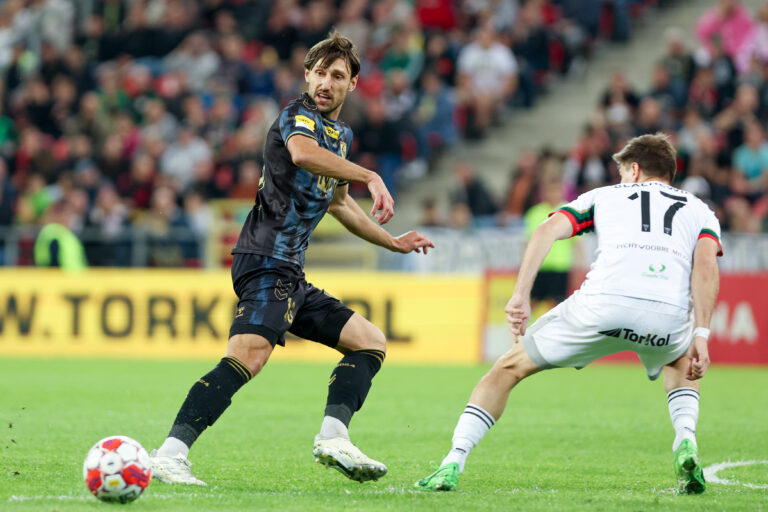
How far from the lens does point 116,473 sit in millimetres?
5289

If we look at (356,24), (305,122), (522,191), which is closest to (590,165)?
(522,191)

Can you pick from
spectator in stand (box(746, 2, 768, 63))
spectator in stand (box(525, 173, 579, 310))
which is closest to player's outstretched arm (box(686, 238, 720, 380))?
spectator in stand (box(525, 173, 579, 310))

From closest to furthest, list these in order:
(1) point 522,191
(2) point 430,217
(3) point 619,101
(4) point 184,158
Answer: (2) point 430,217
(1) point 522,191
(3) point 619,101
(4) point 184,158

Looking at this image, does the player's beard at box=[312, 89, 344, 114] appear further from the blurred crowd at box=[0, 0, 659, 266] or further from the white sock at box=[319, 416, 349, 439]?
the blurred crowd at box=[0, 0, 659, 266]

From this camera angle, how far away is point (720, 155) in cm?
1700

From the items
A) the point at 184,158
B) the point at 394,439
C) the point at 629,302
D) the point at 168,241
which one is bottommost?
the point at 394,439

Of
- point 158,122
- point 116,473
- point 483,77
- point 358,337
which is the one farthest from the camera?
point 158,122

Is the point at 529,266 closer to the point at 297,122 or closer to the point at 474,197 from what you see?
the point at 297,122

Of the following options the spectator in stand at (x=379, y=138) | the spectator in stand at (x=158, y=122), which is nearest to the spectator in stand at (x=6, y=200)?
the spectator in stand at (x=158, y=122)

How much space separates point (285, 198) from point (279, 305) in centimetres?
56

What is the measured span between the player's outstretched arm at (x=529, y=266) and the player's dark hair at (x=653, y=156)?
23.4 inches

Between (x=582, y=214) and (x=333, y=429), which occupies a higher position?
(x=582, y=214)

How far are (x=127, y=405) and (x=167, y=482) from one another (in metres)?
4.21

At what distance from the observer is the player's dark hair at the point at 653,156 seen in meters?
6.30
